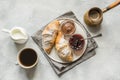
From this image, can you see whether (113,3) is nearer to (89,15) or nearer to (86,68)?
(89,15)

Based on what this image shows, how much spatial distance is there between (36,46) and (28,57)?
7 centimetres

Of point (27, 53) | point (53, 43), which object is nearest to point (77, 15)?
point (53, 43)

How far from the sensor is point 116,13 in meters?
1.41

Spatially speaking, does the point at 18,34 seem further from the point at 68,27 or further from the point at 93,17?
the point at 93,17

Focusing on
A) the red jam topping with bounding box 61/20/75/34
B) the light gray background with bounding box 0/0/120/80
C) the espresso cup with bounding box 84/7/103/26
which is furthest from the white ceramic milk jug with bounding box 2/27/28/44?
the espresso cup with bounding box 84/7/103/26

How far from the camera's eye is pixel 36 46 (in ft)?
4.57

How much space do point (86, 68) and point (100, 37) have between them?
5.5 inches

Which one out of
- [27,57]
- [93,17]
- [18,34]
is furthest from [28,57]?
[93,17]

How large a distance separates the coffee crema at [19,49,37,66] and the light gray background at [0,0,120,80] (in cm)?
5

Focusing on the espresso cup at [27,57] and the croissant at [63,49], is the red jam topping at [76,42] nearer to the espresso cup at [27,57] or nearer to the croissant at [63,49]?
the croissant at [63,49]

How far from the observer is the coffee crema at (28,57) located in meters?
1.34

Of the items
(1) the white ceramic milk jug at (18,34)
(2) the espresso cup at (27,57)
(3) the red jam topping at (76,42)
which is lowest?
(3) the red jam topping at (76,42)

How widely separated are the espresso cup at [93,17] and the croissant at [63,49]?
0.13 m

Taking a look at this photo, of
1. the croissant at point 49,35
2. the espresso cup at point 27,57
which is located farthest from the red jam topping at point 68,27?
the espresso cup at point 27,57
